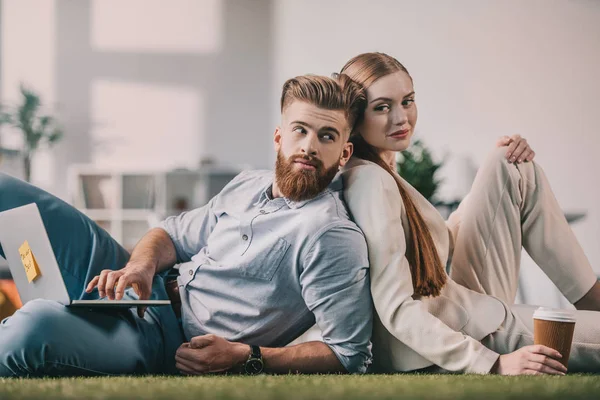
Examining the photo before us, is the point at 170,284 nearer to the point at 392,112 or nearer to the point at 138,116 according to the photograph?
the point at 392,112

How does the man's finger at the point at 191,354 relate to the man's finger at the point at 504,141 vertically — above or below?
below

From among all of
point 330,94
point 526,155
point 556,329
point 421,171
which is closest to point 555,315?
point 556,329

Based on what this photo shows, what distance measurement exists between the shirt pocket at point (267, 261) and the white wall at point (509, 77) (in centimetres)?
334

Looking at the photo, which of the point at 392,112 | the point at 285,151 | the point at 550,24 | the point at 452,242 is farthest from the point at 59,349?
the point at 550,24

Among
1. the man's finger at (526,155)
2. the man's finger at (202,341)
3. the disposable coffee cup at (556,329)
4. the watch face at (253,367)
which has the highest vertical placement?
the man's finger at (526,155)

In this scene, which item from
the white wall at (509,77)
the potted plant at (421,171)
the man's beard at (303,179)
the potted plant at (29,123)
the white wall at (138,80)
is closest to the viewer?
the man's beard at (303,179)

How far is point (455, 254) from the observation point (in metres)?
2.17

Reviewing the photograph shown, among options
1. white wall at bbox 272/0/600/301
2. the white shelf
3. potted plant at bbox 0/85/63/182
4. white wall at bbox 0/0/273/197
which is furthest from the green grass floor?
white wall at bbox 0/0/273/197

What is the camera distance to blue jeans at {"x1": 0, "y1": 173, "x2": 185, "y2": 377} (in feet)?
5.27

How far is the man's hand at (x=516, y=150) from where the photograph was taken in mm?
2123

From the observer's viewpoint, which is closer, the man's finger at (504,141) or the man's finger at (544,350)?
the man's finger at (544,350)

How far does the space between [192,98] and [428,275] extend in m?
7.48

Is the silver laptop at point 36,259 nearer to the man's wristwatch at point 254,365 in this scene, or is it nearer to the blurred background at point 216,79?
the man's wristwatch at point 254,365

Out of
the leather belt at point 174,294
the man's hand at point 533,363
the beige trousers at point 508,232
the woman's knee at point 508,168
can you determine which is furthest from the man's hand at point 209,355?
the woman's knee at point 508,168
